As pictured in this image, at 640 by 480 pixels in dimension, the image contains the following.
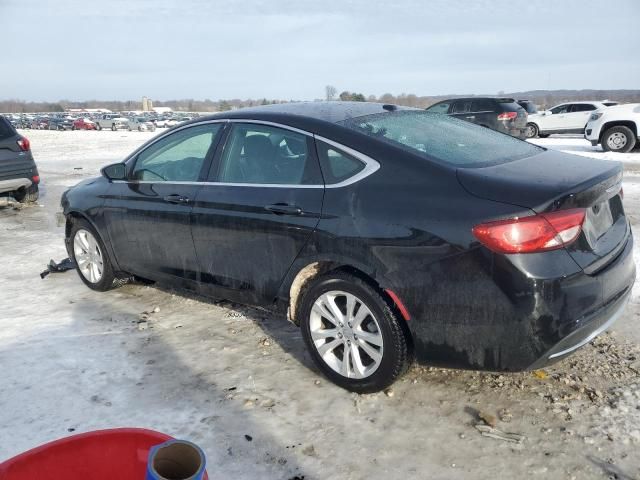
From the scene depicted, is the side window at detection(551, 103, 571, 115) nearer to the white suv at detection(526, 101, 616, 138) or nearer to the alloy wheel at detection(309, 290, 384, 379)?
the white suv at detection(526, 101, 616, 138)

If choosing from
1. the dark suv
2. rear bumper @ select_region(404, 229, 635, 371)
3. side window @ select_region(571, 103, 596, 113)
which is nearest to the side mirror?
rear bumper @ select_region(404, 229, 635, 371)

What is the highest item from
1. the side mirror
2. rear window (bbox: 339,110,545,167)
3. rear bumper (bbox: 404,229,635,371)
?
rear window (bbox: 339,110,545,167)

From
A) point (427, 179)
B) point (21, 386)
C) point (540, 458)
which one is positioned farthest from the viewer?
point (21, 386)

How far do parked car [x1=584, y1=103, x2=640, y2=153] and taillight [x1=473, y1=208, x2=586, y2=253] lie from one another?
13.7 metres

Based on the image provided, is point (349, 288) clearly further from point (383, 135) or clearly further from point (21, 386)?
point (21, 386)

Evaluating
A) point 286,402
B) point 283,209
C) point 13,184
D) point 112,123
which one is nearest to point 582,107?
point 13,184

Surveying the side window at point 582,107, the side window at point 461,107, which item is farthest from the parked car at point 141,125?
the side window at point 461,107

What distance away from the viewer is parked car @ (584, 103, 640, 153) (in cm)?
1433

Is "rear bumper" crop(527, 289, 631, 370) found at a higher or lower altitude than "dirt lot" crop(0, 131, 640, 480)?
higher

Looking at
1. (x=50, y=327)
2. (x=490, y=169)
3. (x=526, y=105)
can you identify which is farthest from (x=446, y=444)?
(x=526, y=105)

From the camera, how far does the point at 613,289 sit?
299 cm

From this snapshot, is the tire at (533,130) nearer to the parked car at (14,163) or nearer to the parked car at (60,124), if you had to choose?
the parked car at (14,163)

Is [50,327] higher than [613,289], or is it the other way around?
[613,289]

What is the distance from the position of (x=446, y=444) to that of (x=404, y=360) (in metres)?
0.49
